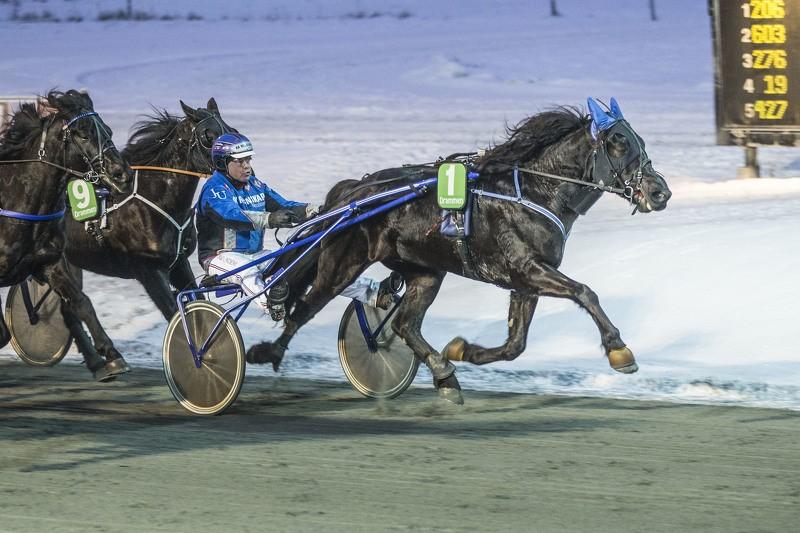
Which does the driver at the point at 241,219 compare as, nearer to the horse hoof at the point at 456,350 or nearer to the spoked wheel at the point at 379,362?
the spoked wheel at the point at 379,362

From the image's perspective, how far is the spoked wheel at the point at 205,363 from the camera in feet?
23.0

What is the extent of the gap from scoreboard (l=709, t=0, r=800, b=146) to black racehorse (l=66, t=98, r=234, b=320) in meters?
6.19

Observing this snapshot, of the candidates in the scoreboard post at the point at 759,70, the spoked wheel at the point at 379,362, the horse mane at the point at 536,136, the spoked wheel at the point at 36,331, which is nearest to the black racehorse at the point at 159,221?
the spoked wheel at the point at 36,331

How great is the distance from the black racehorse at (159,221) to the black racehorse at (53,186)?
0.71m

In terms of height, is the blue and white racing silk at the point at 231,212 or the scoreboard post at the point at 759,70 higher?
the scoreboard post at the point at 759,70

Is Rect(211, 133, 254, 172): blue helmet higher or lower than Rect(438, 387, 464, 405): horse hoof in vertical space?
higher

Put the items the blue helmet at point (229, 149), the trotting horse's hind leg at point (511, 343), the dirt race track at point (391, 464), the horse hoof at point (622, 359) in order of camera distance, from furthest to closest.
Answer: the blue helmet at point (229, 149) < the trotting horse's hind leg at point (511, 343) < the horse hoof at point (622, 359) < the dirt race track at point (391, 464)

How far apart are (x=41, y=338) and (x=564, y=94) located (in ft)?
63.6

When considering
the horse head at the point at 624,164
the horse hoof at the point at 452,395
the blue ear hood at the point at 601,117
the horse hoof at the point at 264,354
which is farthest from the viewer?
the horse hoof at the point at 264,354

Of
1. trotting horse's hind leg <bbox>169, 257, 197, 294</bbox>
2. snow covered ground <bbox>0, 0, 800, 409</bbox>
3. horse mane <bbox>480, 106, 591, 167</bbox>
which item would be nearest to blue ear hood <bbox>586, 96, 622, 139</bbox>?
horse mane <bbox>480, 106, 591, 167</bbox>

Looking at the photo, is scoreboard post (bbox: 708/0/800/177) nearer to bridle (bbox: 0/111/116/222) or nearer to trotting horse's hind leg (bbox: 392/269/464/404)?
trotting horse's hind leg (bbox: 392/269/464/404)

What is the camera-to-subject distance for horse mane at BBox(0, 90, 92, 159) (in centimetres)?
734

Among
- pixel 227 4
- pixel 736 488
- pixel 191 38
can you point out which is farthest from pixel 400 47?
pixel 736 488

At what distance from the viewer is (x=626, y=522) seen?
4.85 metres
